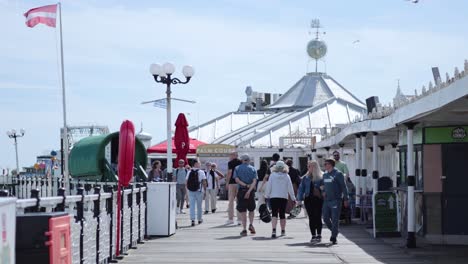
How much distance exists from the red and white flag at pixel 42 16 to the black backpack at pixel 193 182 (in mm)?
12793

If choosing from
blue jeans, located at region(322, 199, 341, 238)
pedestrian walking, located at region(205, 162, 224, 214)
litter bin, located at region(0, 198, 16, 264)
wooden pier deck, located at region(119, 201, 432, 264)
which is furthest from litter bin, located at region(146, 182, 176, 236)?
litter bin, located at region(0, 198, 16, 264)

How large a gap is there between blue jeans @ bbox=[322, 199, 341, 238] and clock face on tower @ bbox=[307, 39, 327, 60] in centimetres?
5046

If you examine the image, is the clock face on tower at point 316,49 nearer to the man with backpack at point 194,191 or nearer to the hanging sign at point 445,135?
the man with backpack at point 194,191

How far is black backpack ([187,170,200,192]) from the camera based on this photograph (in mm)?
24031

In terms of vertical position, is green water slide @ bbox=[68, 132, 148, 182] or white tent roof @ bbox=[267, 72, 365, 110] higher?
white tent roof @ bbox=[267, 72, 365, 110]

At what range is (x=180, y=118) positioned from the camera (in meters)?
28.4

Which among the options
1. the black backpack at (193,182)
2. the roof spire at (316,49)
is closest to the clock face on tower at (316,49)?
the roof spire at (316,49)

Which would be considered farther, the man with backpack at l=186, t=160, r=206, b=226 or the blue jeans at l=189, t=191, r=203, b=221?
the man with backpack at l=186, t=160, r=206, b=226

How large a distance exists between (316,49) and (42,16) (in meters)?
35.7

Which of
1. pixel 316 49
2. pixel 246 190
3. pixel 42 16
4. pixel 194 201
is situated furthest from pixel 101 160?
pixel 316 49

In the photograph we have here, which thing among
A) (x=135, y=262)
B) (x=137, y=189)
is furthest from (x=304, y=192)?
(x=135, y=262)

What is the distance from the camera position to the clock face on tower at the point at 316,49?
6775 cm

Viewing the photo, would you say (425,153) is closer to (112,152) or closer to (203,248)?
(203,248)

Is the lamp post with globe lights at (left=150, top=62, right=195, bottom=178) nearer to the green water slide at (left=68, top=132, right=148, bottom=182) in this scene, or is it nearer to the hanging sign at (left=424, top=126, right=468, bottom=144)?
the green water slide at (left=68, top=132, right=148, bottom=182)
